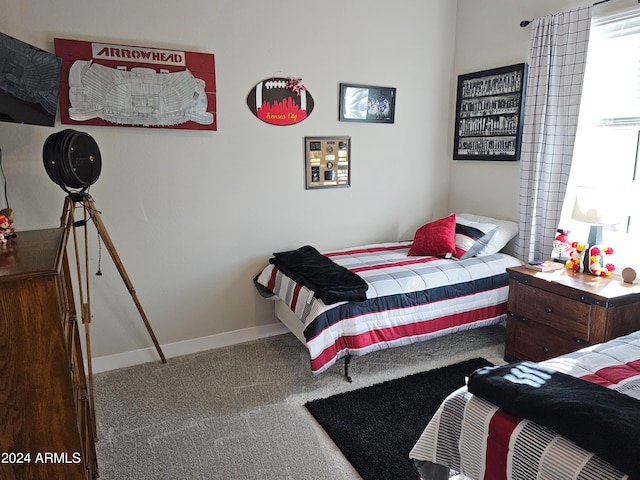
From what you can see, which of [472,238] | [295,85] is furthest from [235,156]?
[472,238]

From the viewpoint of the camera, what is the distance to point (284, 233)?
11.5 ft

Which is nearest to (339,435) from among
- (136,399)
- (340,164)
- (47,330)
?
(136,399)

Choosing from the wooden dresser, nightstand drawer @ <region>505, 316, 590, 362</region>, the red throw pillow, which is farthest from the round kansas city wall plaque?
the wooden dresser

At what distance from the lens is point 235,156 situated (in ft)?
10.6

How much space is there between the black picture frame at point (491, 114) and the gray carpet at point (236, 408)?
1.48 m

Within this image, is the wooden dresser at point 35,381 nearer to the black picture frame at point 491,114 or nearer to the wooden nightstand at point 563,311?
the wooden nightstand at point 563,311

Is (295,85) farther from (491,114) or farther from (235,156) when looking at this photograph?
(491,114)

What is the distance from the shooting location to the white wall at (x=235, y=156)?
9.00 feet

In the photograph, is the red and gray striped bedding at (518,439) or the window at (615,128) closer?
the red and gray striped bedding at (518,439)

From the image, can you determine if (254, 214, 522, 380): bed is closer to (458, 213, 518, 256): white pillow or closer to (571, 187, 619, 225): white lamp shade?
(458, 213, 518, 256): white pillow

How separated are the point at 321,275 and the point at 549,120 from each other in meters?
1.90

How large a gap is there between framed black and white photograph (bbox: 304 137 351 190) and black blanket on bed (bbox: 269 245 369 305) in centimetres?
56

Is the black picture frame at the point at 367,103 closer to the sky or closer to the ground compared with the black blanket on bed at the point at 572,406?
closer to the sky

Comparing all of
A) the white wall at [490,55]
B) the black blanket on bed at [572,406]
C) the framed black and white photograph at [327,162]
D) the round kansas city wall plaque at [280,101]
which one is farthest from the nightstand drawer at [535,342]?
the round kansas city wall plaque at [280,101]
